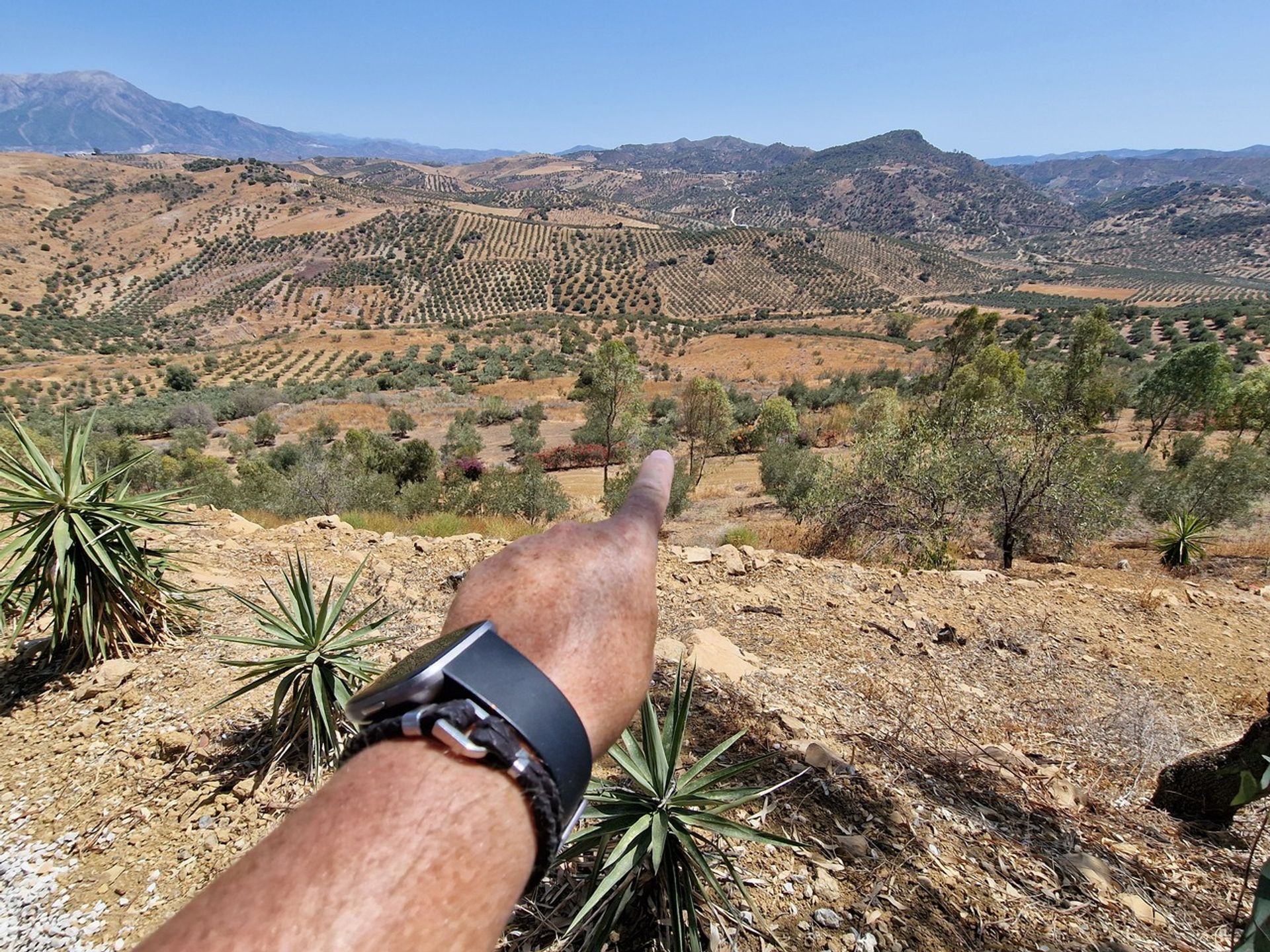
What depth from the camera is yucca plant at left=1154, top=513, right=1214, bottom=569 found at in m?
10.8

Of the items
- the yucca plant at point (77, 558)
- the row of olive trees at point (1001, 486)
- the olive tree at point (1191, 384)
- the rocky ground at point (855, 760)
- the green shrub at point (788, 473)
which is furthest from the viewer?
the olive tree at point (1191, 384)

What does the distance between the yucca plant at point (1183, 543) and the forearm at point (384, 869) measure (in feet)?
47.0

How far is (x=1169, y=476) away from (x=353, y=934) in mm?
21597

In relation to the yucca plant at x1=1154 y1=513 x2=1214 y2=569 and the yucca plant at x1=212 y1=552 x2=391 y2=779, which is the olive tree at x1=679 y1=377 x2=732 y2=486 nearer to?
the yucca plant at x1=1154 y1=513 x2=1214 y2=569

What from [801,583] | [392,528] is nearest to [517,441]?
[392,528]

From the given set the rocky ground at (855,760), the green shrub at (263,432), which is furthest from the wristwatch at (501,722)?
the green shrub at (263,432)

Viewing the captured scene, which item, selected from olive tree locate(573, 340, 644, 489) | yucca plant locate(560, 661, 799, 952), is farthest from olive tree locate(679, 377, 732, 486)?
yucca plant locate(560, 661, 799, 952)

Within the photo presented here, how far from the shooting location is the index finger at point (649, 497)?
1198 mm

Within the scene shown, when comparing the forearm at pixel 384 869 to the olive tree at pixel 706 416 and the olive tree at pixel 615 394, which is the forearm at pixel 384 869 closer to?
the olive tree at pixel 615 394

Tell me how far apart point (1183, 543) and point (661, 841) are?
44.1 ft

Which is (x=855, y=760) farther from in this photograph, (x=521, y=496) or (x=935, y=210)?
(x=935, y=210)

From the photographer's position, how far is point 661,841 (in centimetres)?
211

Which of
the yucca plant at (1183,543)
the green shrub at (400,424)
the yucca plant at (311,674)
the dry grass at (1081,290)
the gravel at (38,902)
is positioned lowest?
the green shrub at (400,424)

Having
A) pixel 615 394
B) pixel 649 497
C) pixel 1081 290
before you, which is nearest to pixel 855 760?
pixel 649 497
